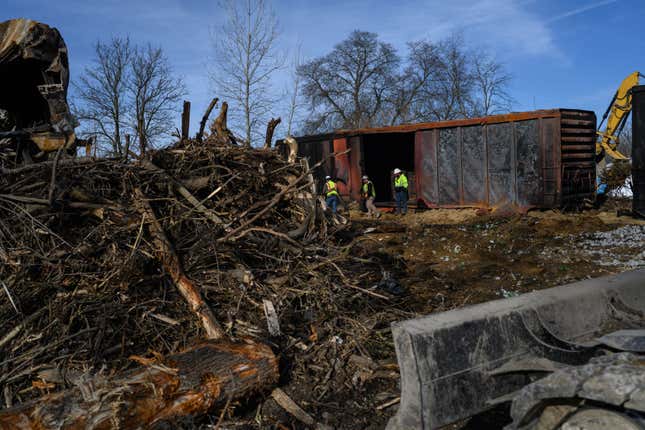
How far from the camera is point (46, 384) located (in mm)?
3598

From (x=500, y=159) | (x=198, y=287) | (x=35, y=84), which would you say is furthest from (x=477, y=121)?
(x=198, y=287)

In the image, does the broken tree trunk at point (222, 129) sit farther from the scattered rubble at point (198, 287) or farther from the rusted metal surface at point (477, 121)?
the rusted metal surface at point (477, 121)

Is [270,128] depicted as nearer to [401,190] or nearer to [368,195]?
[401,190]

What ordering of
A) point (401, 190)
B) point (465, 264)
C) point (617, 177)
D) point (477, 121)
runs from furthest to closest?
point (617, 177) < point (401, 190) < point (477, 121) < point (465, 264)

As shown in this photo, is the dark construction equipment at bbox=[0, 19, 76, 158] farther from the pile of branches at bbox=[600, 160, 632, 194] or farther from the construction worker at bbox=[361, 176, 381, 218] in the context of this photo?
the pile of branches at bbox=[600, 160, 632, 194]

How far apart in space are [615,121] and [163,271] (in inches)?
628

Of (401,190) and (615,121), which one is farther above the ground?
(615,121)

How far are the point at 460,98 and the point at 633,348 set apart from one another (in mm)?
41627

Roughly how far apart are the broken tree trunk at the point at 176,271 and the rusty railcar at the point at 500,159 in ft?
35.9

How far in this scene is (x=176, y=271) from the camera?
178 inches

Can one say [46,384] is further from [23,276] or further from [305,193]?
[305,193]

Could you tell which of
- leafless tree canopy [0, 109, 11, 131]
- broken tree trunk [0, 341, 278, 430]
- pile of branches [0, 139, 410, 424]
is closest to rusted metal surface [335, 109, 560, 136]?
pile of branches [0, 139, 410, 424]

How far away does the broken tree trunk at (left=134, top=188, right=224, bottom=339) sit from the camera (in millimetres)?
4176

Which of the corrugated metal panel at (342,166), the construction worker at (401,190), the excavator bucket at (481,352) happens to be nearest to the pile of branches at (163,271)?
the excavator bucket at (481,352)
